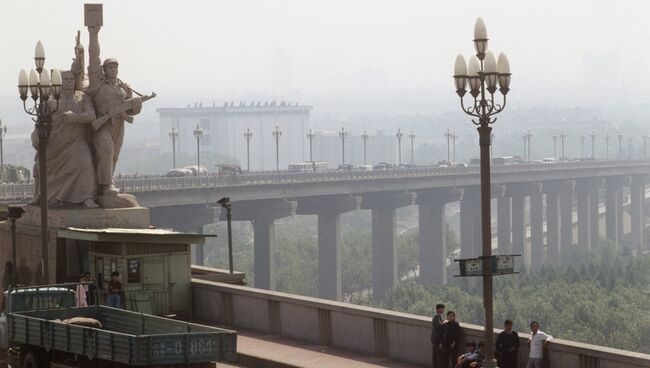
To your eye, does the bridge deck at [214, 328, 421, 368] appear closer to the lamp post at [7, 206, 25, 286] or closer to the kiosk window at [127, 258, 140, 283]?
the kiosk window at [127, 258, 140, 283]

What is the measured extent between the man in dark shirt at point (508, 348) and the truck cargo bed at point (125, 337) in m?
4.43

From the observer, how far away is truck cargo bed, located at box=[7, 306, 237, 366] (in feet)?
81.5

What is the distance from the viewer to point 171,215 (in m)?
134

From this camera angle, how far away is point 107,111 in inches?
1495

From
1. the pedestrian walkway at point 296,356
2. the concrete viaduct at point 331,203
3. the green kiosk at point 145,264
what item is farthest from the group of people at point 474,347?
the concrete viaduct at point 331,203

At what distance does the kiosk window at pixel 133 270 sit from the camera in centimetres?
3497

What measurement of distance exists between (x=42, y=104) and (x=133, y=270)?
165 inches

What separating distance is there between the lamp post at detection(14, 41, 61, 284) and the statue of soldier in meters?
1.45

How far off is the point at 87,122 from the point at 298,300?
8.40 m

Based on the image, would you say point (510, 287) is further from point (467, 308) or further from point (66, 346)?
point (66, 346)

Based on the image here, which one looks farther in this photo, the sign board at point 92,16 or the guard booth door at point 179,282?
the sign board at point 92,16

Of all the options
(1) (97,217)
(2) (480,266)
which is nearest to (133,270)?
(1) (97,217)

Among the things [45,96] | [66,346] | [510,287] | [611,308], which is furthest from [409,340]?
A: [510,287]

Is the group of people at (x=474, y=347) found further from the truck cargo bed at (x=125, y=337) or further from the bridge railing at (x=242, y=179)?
the bridge railing at (x=242, y=179)
